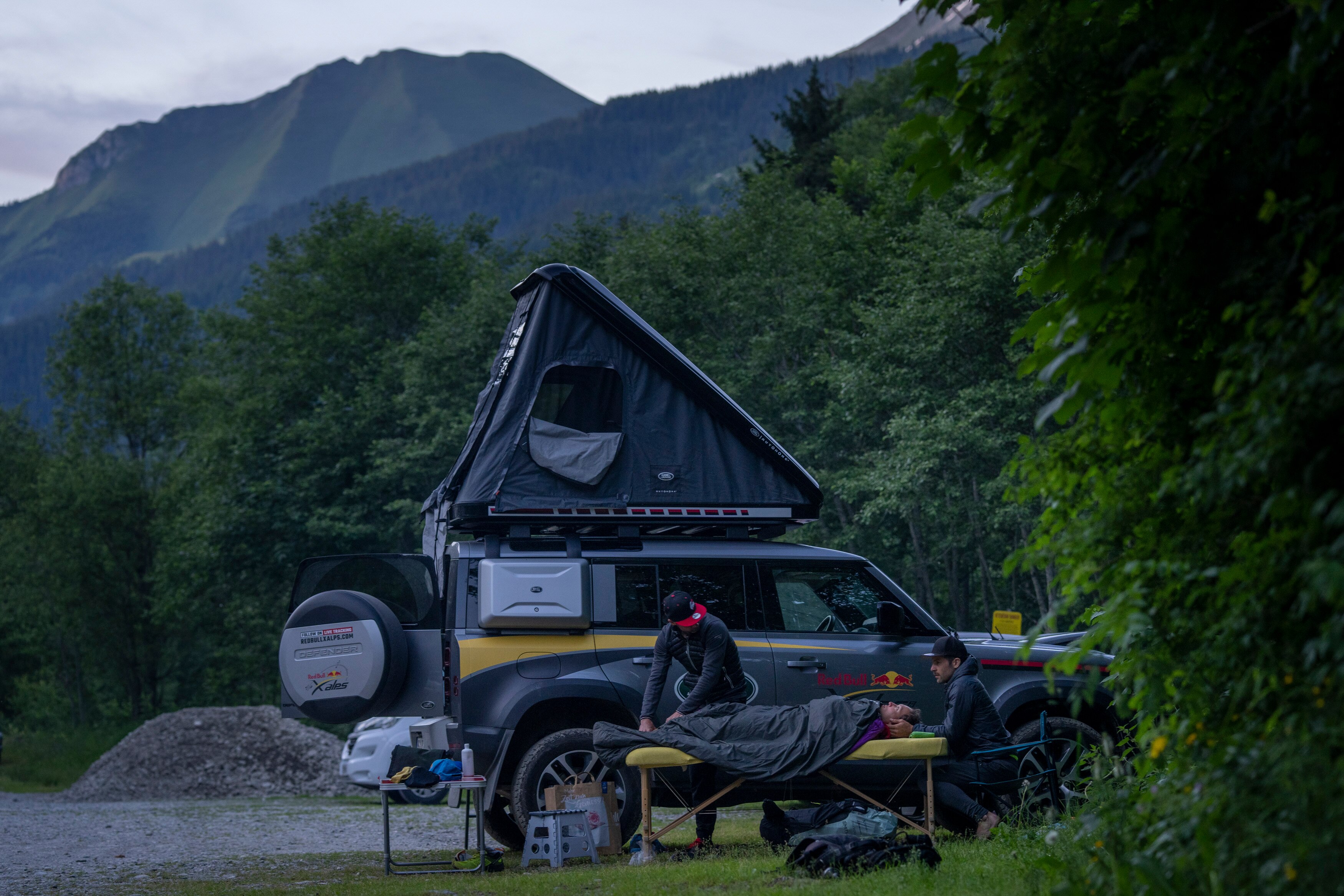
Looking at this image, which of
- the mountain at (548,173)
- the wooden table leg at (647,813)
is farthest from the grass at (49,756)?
the mountain at (548,173)

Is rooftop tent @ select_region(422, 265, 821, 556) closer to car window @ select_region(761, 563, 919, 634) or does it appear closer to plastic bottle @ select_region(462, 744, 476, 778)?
car window @ select_region(761, 563, 919, 634)

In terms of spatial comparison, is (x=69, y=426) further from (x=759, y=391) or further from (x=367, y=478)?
(x=759, y=391)

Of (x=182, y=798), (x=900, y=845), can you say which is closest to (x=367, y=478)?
(x=182, y=798)

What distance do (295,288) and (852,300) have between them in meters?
20.5

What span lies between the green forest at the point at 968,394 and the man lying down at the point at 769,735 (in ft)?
5.95

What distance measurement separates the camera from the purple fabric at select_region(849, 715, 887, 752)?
309 inches

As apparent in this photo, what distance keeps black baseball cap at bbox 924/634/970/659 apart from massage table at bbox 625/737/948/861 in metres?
0.62

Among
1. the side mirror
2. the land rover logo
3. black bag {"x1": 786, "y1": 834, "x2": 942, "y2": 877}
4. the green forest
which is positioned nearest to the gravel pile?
the green forest

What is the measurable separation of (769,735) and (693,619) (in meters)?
0.96

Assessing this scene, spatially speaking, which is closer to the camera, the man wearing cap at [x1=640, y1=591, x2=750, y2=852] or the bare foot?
the bare foot

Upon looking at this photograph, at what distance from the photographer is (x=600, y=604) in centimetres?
888

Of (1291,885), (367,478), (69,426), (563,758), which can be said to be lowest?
(563,758)

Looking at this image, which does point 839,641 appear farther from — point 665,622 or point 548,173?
point 548,173

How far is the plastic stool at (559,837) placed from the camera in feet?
25.9
